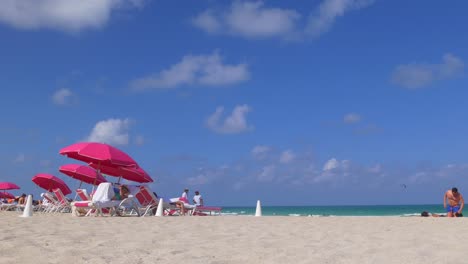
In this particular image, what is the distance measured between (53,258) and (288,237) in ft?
10.1

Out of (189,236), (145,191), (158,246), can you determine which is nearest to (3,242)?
(158,246)

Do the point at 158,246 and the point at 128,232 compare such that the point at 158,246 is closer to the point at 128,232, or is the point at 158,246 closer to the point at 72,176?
the point at 128,232

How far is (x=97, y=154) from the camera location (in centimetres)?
1138

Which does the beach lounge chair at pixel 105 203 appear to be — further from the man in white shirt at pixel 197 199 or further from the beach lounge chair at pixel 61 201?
the beach lounge chair at pixel 61 201

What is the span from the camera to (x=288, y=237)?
19.4 ft

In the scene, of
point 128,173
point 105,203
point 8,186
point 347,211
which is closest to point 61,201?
point 128,173

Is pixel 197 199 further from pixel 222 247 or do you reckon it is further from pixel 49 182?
pixel 222 247

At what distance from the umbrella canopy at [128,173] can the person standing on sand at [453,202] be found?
888cm

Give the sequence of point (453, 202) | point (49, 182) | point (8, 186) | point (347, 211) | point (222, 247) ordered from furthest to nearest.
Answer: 1. point (347, 211)
2. point (8, 186)
3. point (49, 182)
4. point (453, 202)
5. point (222, 247)

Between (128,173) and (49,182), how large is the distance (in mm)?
9222

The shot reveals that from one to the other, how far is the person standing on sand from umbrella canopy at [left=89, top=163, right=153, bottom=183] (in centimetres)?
888

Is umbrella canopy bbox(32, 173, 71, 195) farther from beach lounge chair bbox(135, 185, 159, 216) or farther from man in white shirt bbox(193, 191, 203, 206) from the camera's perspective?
beach lounge chair bbox(135, 185, 159, 216)

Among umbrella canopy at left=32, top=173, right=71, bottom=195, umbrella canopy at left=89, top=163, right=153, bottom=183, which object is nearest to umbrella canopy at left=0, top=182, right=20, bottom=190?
umbrella canopy at left=32, top=173, right=71, bottom=195

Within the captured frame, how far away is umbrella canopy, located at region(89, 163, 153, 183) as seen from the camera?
1320 centimetres
